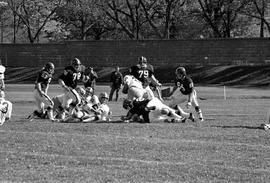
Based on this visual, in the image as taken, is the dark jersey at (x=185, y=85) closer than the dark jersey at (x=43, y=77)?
Yes

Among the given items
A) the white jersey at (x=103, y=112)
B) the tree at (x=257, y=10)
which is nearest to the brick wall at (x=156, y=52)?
the tree at (x=257, y=10)

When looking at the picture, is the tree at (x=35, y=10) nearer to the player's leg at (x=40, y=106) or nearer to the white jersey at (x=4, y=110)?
the player's leg at (x=40, y=106)

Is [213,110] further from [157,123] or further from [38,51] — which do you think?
[38,51]

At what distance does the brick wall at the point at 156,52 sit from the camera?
54094 mm

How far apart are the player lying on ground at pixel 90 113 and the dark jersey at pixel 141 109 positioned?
129 centimetres

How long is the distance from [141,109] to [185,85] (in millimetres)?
1650

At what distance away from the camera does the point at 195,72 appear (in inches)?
2152

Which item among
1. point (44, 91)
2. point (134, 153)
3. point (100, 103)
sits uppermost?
point (44, 91)

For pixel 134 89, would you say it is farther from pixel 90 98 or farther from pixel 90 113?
pixel 90 98

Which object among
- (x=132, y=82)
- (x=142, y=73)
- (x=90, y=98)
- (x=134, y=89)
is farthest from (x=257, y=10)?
(x=134, y=89)

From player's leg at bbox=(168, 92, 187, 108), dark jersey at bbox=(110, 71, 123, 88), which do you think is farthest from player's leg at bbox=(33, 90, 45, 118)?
dark jersey at bbox=(110, 71, 123, 88)

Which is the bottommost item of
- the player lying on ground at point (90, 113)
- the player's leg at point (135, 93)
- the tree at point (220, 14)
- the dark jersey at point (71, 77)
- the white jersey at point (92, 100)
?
the player lying on ground at point (90, 113)

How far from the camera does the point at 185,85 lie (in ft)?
62.7

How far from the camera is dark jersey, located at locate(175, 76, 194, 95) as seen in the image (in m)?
19.1
